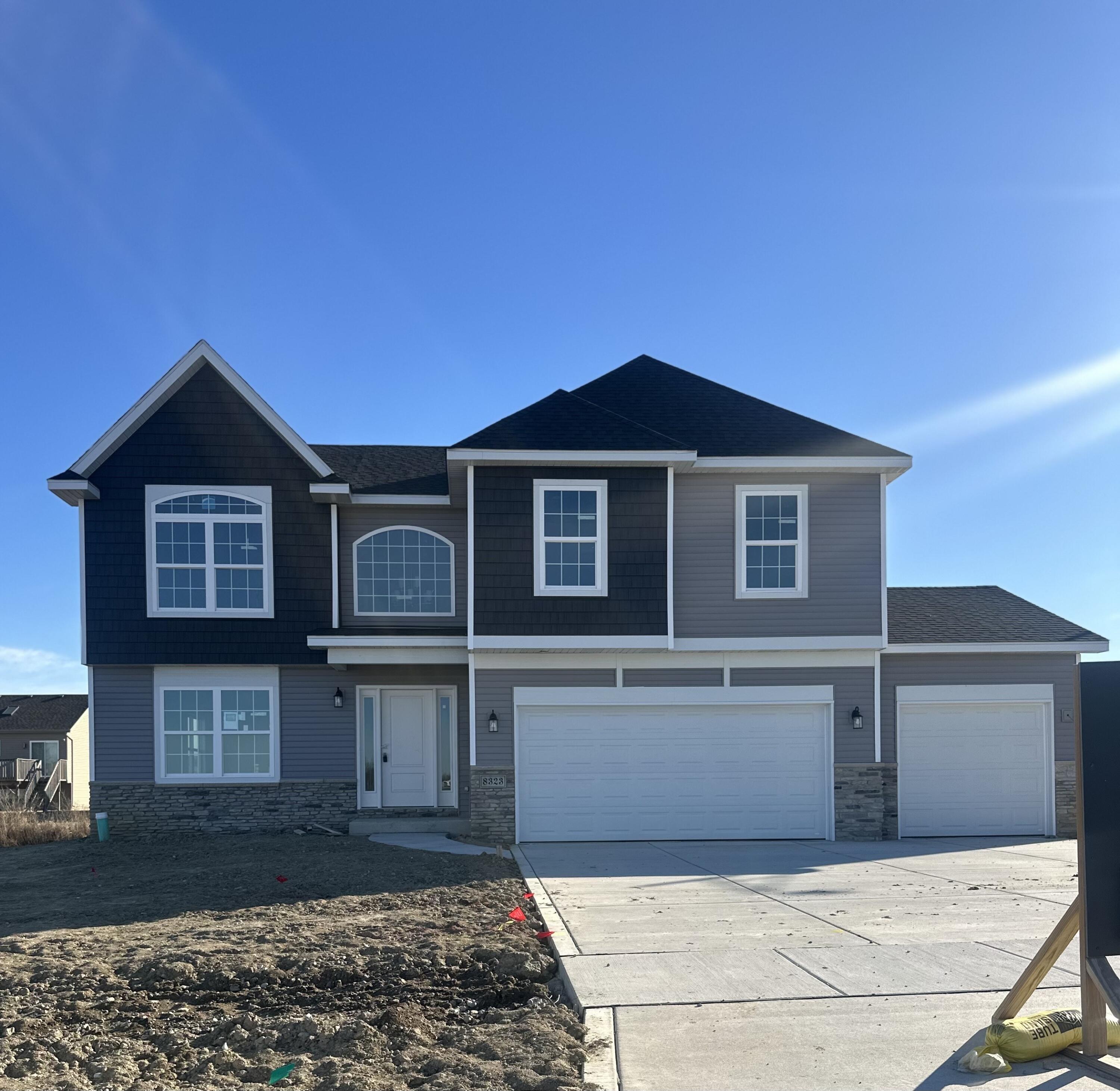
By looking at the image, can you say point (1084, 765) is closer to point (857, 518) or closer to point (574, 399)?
point (857, 518)

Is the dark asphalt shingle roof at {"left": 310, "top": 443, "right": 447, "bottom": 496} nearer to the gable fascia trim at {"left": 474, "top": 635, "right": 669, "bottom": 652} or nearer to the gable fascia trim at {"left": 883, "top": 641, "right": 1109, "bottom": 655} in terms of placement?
the gable fascia trim at {"left": 474, "top": 635, "right": 669, "bottom": 652}

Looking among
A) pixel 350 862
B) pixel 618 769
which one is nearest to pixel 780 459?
pixel 618 769

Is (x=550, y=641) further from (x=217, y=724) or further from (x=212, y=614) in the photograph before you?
(x=217, y=724)

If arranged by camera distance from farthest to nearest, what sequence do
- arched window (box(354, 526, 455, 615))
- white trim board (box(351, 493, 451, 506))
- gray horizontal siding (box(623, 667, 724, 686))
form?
arched window (box(354, 526, 455, 615)) < white trim board (box(351, 493, 451, 506)) < gray horizontal siding (box(623, 667, 724, 686))

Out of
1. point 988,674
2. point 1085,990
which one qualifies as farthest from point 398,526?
point 1085,990

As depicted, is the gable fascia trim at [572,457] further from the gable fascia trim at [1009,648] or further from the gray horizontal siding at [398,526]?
the gable fascia trim at [1009,648]

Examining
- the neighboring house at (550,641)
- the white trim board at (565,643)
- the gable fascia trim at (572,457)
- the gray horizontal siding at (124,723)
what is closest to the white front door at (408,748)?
the neighboring house at (550,641)

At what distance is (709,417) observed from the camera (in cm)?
1616

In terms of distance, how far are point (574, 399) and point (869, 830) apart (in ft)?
25.7

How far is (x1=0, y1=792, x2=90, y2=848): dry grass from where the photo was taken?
15.9 m

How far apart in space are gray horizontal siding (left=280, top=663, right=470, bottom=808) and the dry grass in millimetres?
3586

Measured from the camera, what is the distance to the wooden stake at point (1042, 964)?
5.30 m

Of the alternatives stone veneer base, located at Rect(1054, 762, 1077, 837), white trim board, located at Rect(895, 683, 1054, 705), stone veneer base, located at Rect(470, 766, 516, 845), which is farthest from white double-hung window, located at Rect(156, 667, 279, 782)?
stone veneer base, located at Rect(1054, 762, 1077, 837)

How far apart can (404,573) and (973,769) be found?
946 centimetres
